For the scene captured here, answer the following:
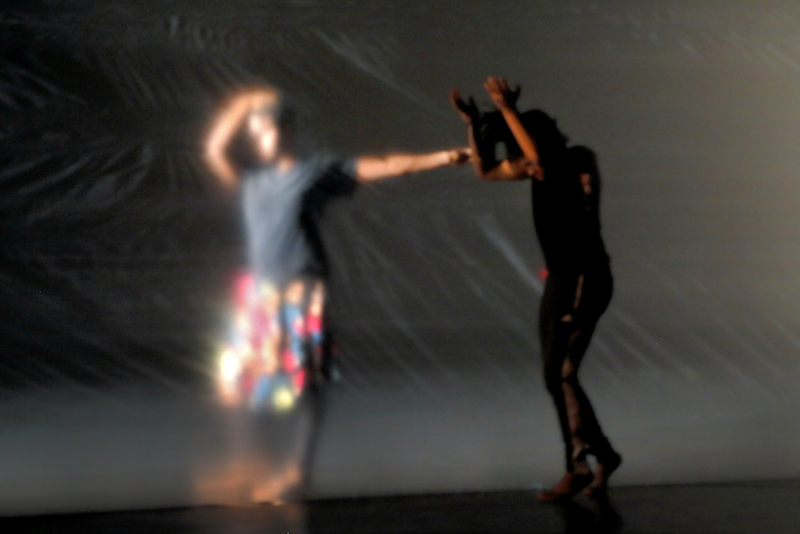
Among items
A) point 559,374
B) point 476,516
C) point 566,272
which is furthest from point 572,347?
point 476,516

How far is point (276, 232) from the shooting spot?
2.84 m

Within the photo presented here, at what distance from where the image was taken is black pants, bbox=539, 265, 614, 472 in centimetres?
255

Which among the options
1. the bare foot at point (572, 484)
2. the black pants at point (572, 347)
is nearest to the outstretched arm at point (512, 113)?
the black pants at point (572, 347)

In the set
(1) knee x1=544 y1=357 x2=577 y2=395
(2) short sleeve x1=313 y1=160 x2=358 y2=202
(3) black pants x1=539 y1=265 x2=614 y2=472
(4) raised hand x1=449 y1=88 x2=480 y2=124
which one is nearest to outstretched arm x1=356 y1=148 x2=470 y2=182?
(2) short sleeve x1=313 y1=160 x2=358 y2=202

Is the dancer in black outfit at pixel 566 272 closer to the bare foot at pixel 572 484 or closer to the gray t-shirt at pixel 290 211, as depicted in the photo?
the bare foot at pixel 572 484

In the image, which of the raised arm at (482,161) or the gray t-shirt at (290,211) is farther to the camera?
the gray t-shirt at (290,211)

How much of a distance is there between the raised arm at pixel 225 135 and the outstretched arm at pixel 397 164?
1.24ft

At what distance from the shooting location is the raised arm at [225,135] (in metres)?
2.82

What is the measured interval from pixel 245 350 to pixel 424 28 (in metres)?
1.15

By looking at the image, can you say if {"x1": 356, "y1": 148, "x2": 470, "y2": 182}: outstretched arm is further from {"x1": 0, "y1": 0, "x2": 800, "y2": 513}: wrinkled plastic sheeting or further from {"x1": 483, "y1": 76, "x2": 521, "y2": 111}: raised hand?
{"x1": 483, "y1": 76, "x2": 521, "y2": 111}: raised hand

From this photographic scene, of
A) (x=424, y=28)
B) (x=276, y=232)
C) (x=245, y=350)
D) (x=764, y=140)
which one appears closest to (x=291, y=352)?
(x=245, y=350)

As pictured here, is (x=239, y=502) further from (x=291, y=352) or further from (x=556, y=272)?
(x=556, y=272)

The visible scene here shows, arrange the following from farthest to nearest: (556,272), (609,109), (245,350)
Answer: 1. (609,109)
2. (245,350)
3. (556,272)

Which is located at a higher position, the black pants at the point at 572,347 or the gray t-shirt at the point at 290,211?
the gray t-shirt at the point at 290,211
